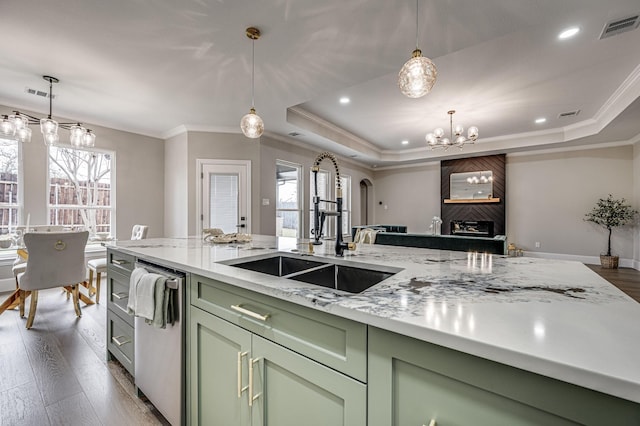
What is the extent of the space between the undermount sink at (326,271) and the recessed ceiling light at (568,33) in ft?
9.49

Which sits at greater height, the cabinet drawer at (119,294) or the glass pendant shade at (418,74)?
the glass pendant shade at (418,74)

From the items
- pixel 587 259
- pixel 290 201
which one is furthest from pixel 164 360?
pixel 587 259

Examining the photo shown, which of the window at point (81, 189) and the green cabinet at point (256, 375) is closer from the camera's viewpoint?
A: the green cabinet at point (256, 375)

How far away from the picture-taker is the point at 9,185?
12.8 feet

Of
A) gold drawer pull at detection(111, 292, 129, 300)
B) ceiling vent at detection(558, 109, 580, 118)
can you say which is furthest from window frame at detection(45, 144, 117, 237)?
ceiling vent at detection(558, 109, 580, 118)

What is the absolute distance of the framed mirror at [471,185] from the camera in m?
6.93

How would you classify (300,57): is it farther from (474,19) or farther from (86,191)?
(86,191)

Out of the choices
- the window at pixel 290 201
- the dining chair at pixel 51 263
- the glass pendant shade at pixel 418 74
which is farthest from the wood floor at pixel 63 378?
the window at pixel 290 201

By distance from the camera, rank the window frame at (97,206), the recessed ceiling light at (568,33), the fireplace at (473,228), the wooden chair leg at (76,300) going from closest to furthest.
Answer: the recessed ceiling light at (568,33) < the wooden chair leg at (76,300) < the window frame at (97,206) < the fireplace at (473,228)

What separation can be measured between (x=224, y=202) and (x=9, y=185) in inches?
113

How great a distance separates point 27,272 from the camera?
2.64 m

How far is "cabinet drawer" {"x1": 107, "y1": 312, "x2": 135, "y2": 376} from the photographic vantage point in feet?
5.89

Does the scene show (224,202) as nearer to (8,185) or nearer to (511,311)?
(8,185)

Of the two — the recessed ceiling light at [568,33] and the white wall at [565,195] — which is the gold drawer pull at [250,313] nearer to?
the recessed ceiling light at [568,33]
